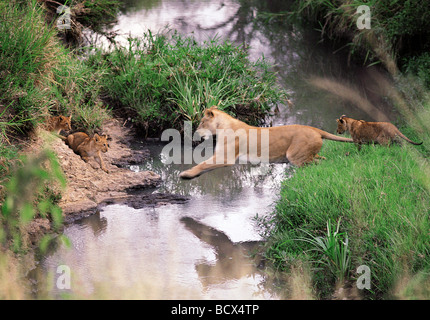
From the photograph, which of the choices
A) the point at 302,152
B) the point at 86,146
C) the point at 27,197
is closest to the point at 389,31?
the point at 302,152

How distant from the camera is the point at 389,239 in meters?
5.20

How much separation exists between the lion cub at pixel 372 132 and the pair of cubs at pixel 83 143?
3.50 meters

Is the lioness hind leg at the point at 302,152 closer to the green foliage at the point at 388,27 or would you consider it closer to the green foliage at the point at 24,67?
the green foliage at the point at 24,67

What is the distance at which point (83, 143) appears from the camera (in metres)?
8.16

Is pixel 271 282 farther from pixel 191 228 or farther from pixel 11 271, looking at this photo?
pixel 11 271

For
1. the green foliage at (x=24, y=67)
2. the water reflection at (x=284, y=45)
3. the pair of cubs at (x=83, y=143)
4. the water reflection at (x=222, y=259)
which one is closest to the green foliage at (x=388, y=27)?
the water reflection at (x=284, y=45)

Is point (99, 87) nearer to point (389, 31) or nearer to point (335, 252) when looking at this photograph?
point (389, 31)

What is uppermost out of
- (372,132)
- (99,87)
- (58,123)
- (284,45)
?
(284,45)

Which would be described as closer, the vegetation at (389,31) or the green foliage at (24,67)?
the green foliage at (24,67)

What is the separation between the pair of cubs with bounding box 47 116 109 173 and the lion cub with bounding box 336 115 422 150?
3.50 metres

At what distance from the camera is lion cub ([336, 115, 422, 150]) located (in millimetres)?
7773

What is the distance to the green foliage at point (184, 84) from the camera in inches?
395

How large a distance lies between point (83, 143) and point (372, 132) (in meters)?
4.06
